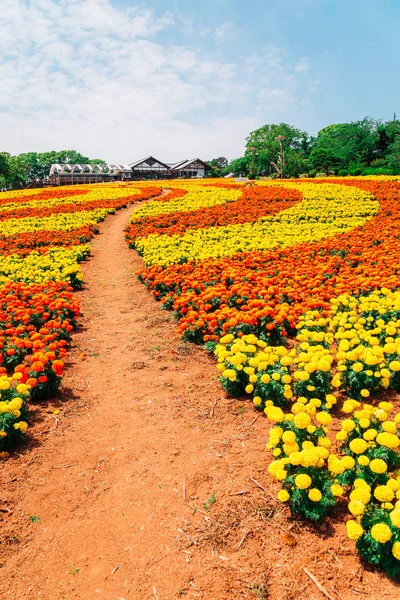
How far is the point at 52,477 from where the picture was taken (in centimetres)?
423

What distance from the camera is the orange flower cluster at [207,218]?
16422 mm

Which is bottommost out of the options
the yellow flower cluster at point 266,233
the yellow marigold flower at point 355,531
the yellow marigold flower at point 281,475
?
the yellow marigold flower at point 355,531

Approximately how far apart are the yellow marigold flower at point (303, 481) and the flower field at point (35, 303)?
9.86 ft

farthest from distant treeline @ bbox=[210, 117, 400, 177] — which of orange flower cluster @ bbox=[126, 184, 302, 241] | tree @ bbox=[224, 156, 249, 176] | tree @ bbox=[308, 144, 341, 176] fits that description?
orange flower cluster @ bbox=[126, 184, 302, 241]

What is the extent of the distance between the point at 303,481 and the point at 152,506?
1484 millimetres

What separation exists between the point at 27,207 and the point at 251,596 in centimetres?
2736

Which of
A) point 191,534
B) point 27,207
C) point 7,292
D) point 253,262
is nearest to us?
point 191,534

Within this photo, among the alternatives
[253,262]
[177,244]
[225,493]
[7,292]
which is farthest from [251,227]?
[225,493]

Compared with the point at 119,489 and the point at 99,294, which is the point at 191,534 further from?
A: the point at 99,294

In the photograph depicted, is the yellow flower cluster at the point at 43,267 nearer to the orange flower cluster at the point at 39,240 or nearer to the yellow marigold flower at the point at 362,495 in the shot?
the orange flower cluster at the point at 39,240

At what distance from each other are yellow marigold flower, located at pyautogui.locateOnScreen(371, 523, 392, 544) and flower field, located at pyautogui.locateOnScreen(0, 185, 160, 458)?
358 centimetres

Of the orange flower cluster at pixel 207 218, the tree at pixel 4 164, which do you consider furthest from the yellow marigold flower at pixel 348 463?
the tree at pixel 4 164

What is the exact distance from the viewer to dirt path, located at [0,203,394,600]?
3129mm

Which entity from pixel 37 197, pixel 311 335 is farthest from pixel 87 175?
pixel 311 335
